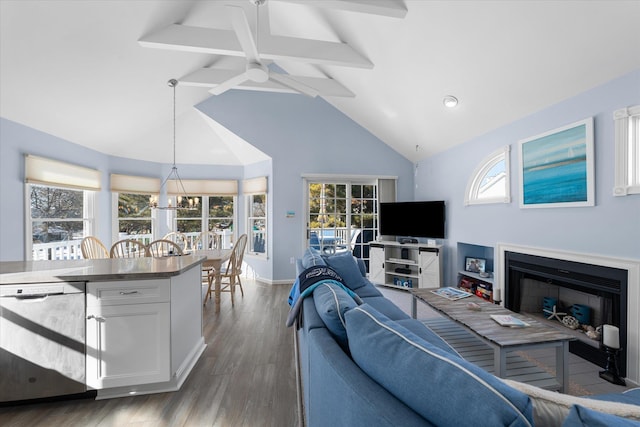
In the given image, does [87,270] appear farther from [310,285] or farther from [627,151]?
[627,151]

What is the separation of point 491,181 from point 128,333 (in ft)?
14.6

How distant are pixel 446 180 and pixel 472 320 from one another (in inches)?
116

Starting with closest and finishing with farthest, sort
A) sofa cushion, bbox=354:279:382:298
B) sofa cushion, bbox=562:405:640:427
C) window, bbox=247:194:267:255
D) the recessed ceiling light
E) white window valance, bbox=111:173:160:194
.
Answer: sofa cushion, bbox=562:405:640:427 → sofa cushion, bbox=354:279:382:298 → the recessed ceiling light → white window valance, bbox=111:173:160:194 → window, bbox=247:194:267:255

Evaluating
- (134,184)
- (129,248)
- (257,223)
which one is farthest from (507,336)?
(134,184)

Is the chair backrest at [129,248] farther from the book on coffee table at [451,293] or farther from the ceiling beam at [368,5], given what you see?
the book on coffee table at [451,293]

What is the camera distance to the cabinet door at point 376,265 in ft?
16.9

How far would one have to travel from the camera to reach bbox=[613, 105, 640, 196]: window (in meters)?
2.20

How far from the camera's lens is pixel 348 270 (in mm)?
3238

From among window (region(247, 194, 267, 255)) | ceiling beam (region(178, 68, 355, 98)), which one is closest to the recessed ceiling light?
ceiling beam (region(178, 68, 355, 98))

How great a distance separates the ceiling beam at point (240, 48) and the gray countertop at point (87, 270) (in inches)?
92.9

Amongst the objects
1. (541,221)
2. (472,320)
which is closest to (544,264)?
(541,221)

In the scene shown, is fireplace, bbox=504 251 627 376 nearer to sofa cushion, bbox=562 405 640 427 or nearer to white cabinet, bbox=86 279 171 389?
sofa cushion, bbox=562 405 640 427

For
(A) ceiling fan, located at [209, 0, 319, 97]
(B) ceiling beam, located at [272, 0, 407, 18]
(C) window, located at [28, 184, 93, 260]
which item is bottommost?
(C) window, located at [28, 184, 93, 260]

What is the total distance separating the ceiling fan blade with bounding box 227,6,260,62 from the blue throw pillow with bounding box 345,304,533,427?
2.20m
